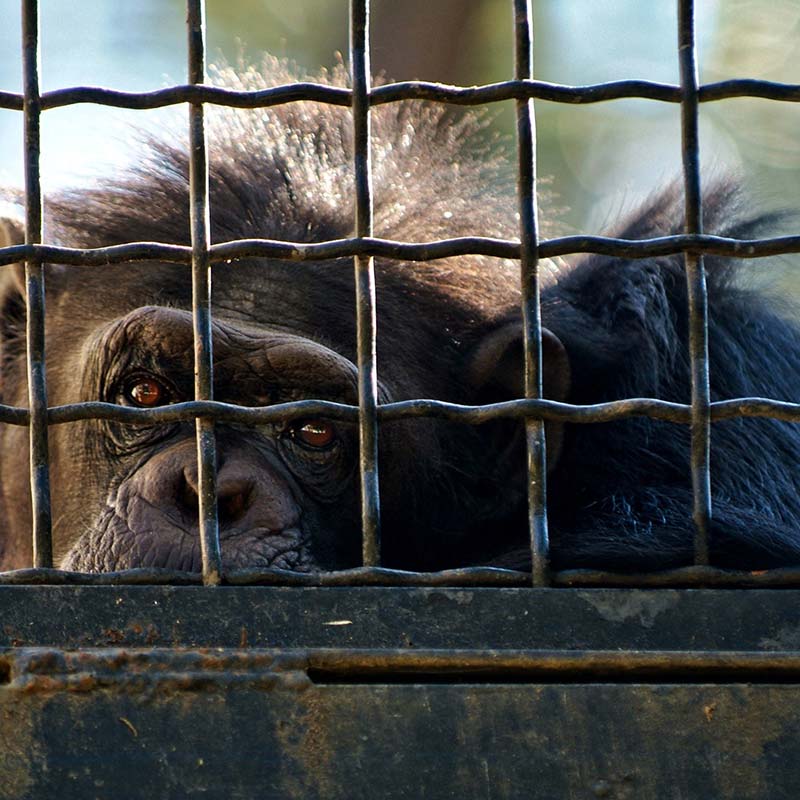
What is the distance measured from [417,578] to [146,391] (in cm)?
136

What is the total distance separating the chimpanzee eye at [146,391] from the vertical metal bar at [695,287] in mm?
1451

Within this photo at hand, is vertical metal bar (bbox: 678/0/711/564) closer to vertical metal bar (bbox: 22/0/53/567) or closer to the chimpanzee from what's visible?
the chimpanzee

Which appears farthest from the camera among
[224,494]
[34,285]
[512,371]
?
[512,371]

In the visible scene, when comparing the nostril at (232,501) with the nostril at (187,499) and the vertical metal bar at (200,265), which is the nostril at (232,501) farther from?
the vertical metal bar at (200,265)

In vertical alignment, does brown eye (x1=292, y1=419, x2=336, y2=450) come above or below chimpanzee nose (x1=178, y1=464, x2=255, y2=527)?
above

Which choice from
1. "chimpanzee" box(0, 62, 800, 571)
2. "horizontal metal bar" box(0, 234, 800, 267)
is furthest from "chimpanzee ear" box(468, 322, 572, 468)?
"horizontal metal bar" box(0, 234, 800, 267)

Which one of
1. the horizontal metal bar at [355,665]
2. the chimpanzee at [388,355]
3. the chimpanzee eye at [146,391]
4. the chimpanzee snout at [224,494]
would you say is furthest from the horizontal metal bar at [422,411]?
the chimpanzee eye at [146,391]

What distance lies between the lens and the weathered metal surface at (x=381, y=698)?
181cm

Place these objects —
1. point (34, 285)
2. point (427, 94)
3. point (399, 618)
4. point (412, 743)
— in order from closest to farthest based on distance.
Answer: point (412, 743)
point (399, 618)
point (34, 285)
point (427, 94)

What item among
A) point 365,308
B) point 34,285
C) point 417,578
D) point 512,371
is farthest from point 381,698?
point 512,371

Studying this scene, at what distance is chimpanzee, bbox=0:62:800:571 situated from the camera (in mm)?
3141

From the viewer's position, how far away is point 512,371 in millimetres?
3373

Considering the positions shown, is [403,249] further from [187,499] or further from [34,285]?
[187,499]

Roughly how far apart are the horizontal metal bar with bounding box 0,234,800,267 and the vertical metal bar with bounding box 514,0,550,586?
1.6 inches
